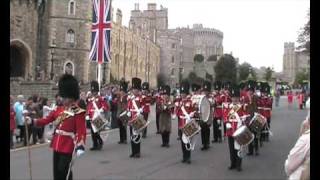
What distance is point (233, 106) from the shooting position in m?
11.9

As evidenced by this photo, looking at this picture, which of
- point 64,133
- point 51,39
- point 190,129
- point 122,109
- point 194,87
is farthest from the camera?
point 51,39

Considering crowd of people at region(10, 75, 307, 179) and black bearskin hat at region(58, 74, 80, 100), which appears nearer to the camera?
crowd of people at region(10, 75, 307, 179)

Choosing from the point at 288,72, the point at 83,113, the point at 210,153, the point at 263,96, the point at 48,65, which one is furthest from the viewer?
the point at 288,72

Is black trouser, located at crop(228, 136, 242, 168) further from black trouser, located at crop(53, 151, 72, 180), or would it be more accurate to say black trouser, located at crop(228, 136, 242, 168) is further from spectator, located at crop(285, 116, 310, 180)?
spectator, located at crop(285, 116, 310, 180)

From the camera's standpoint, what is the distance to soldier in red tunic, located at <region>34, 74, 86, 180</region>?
788cm

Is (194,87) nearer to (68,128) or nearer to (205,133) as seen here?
(205,133)

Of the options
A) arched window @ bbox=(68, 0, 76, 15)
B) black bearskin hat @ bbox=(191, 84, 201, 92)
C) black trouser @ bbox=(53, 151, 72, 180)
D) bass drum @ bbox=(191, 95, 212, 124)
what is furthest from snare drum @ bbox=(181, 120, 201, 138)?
arched window @ bbox=(68, 0, 76, 15)

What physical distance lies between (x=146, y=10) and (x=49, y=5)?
77.4m

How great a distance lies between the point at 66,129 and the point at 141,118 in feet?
19.7

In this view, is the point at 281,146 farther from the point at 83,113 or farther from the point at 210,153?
the point at 83,113

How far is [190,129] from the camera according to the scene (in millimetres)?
12734

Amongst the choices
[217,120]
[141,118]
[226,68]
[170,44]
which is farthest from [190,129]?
[170,44]
